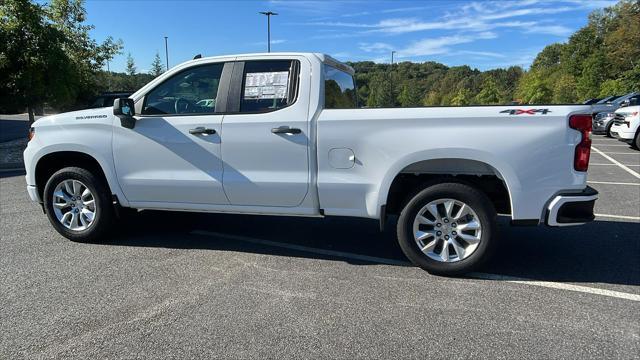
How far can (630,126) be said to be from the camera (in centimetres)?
1363

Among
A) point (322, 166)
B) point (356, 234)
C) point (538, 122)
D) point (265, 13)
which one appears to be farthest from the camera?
point (265, 13)

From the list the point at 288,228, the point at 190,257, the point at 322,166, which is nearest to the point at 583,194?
the point at 322,166

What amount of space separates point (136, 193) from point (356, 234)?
248 centimetres

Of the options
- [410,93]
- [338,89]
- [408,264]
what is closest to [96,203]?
[338,89]

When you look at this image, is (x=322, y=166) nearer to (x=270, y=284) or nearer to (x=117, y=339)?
(x=270, y=284)

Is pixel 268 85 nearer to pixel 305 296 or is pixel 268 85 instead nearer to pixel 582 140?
pixel 305 296

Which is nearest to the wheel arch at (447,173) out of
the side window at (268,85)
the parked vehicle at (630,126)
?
the side window at (268,85)

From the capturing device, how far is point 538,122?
12.4ft

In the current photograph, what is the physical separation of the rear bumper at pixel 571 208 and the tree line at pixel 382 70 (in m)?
1.58

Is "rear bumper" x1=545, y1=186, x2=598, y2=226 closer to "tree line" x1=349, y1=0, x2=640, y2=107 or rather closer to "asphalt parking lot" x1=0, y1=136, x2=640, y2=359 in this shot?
"asphalt parking lot" x1=0, y1=136, x2=640, y2=359

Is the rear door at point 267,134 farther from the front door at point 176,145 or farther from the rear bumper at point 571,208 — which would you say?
the rear bumper at point 571,208

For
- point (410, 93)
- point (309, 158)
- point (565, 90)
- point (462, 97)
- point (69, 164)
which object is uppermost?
point (565, 90)

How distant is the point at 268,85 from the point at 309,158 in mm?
864

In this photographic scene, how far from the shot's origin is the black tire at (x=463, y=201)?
4.04m
